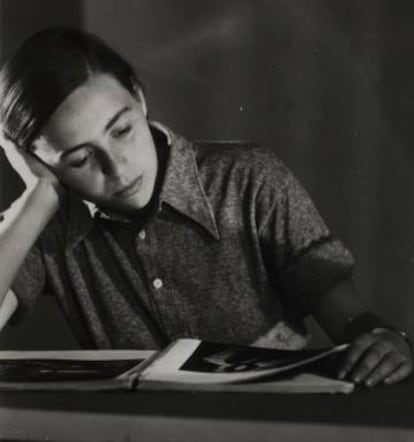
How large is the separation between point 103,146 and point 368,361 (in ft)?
1.47

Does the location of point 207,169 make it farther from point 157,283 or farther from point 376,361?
point 376,361

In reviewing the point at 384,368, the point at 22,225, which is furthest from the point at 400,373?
the point at 22,225

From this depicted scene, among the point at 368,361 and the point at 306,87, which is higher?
the point at 306,87

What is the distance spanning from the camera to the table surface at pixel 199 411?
0.56 metres

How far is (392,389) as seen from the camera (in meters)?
0.67

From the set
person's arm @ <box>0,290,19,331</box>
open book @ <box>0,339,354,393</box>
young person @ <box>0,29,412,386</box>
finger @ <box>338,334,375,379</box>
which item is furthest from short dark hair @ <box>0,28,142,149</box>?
finger @ <box>338,334,375,379</box>

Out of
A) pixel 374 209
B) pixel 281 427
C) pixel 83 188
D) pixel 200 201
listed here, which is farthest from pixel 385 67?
pixel 281 427

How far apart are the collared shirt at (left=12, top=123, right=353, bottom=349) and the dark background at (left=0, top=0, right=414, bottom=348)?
0.05 metres

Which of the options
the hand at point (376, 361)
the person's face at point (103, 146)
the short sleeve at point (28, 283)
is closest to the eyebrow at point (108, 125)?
the person's face at point (103, 146)

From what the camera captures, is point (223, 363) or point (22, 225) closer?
point (223, 363)

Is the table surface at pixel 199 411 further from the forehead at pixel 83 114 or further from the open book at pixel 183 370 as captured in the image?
the forehead at pixel 83 114

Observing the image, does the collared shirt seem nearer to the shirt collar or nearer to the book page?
the shirt collar

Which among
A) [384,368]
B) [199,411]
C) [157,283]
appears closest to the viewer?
[199,411]

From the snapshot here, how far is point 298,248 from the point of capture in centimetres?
99
